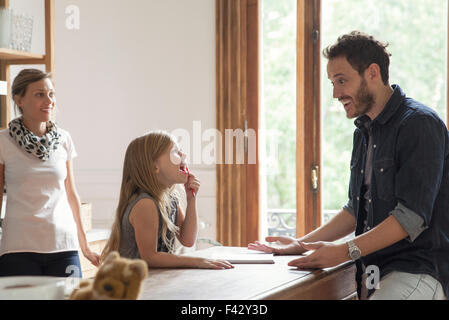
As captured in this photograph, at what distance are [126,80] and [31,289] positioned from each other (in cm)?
313

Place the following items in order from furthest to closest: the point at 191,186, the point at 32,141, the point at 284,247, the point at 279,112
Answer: the point at 279,112 → the point at 32,141 → the point at 191,186 → the point at 284,247

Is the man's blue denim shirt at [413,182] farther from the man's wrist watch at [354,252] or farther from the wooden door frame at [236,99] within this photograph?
the wooden door frame at [236,99]

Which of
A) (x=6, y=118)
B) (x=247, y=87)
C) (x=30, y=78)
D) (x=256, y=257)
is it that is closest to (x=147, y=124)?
(x=247, y=87)

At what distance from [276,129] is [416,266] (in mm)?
2269

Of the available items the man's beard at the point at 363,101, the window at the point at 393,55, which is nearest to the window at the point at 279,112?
the window at the point at 393,55

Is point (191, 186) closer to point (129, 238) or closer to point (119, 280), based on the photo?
point (129, 238)

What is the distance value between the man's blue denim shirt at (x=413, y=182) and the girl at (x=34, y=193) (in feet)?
4.31

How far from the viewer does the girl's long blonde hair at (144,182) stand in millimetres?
1963

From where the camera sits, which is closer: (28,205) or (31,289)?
(31,289)

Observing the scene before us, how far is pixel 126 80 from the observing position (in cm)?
405

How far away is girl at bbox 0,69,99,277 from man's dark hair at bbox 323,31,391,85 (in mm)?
1297

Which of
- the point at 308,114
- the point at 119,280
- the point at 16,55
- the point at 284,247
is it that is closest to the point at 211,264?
the point at 284,247

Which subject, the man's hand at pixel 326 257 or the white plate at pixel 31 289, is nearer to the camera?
the white plate at pixel 31 289

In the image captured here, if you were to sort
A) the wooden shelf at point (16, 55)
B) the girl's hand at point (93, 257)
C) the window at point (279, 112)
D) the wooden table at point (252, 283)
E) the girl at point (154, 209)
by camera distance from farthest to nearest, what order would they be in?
1. the window at point (279, 112)
2. the wooden shelf at point (16, 55)
3. the girl's hand at point (93, 257)
4. the girl at point (154, 209)
5. the wooden table at point (252, 283)
